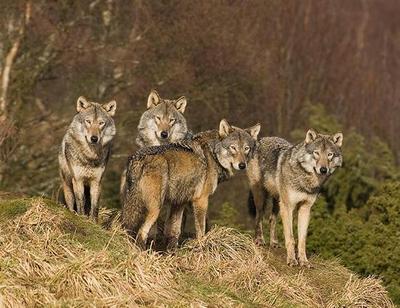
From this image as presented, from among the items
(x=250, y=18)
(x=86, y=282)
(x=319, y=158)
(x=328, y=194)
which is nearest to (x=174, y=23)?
(x=250, y=18)

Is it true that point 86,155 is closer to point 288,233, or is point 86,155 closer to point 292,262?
point 288,233

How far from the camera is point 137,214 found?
11250 mm

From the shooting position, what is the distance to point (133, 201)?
36.7ft

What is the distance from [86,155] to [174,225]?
1.41 metres

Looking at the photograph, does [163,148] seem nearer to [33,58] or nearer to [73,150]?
[73,150]

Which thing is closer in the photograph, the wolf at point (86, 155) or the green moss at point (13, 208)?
the green moss at point (13, 208)

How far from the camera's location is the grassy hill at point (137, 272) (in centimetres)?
939

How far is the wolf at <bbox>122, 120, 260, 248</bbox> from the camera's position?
11156mm

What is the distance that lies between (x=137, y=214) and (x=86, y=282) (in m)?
1.89

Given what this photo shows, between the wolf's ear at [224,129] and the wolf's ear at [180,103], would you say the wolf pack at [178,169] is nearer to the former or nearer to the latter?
the wolf's ear at [224,129]

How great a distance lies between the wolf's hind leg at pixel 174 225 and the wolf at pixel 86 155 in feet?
3.14

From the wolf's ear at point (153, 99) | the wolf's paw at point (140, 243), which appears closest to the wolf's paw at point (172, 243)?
the wolf's paw at point (140, 243)

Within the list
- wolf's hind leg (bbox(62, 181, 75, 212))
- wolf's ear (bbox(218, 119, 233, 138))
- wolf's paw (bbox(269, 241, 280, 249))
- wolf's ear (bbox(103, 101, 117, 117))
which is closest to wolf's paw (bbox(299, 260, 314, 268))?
wolf's paw (bbox(269, 241, 280, 249))

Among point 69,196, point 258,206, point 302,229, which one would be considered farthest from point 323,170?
point 69,196
